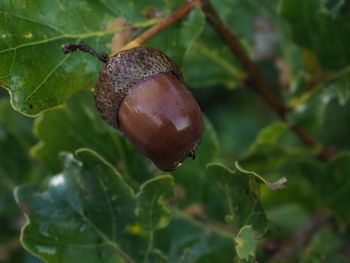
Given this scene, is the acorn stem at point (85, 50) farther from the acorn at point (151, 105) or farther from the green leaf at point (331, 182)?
the green leaf at point (331, 182)

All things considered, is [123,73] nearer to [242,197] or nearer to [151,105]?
[151,105]

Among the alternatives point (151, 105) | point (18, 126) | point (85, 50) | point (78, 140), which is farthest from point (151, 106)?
point (18, 126)

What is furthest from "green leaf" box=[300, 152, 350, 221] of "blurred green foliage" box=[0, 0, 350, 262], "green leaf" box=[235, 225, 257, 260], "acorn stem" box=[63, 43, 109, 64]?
"acorn stem" box=[63, 43, 109, 64]

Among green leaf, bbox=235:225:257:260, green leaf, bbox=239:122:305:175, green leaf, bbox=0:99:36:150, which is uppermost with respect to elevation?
green leaf, bbox=235:225:257:260

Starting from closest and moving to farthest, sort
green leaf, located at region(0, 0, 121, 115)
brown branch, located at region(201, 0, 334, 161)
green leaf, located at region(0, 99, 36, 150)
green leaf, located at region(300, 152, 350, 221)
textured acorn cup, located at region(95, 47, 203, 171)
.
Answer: textured acorn cup, located at region(95, 47, 203, 171), green leaf, located at region(0, 0, 121, 115), brown branch, located at region(201, 0, 334, 161), green leaf, located at region(300, 152, 350, 221), green leaf, located at region(0, 99, 36, 150)

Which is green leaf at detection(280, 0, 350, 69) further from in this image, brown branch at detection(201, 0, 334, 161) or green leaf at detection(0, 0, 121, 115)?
green leaf at detection(0, 0, 121, 115)

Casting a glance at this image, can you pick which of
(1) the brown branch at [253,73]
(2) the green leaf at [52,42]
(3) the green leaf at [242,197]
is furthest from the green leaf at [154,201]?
(1) the brown branch at [253,73]
